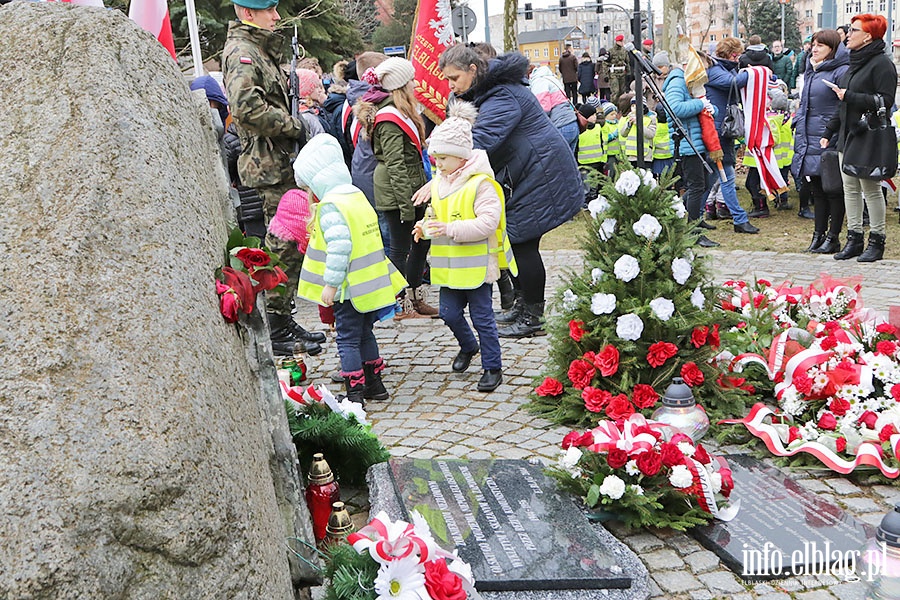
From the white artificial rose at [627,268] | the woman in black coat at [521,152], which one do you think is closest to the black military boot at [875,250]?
the woman in black coat at [521,152]

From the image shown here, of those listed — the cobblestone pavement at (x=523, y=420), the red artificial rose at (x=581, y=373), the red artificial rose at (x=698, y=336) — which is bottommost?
the cobblestone pavement at (x=523, y=420)

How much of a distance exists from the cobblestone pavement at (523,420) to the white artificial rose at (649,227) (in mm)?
529

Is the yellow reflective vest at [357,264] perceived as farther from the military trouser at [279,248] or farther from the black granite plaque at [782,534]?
the black granite plaque at [782,534]

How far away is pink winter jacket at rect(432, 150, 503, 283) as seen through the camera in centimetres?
517

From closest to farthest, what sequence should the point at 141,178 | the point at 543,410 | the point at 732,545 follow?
the point at 141,178, the point at 732,545, the point at 543,410

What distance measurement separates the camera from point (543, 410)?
4961 mm

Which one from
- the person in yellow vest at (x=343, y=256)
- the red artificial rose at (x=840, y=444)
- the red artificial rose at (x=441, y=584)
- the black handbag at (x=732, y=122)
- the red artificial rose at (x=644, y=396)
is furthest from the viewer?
the black handbag at (x=732, y=122)

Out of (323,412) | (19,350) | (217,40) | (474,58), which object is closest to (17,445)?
(19,350)

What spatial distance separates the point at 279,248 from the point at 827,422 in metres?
3.71

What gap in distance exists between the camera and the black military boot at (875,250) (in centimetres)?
831

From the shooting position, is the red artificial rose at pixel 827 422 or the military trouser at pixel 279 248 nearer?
the red artificial rose at pixel 827 422

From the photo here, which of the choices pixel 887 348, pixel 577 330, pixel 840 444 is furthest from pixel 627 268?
pixel 887 348

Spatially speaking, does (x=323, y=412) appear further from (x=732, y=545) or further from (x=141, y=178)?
(x=141, y=178)

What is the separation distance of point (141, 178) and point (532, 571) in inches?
75.8
